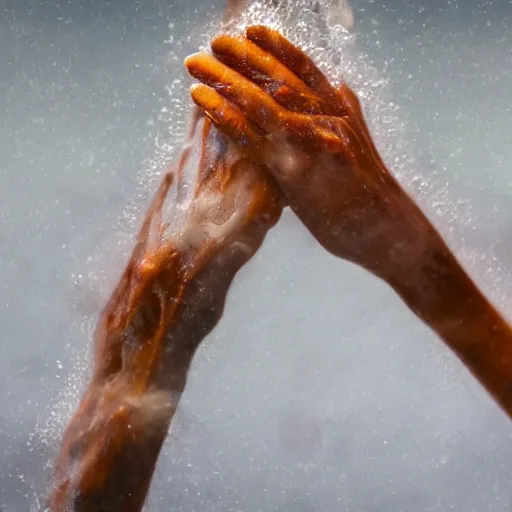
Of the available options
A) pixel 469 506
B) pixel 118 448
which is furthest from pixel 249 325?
pixel 118 448

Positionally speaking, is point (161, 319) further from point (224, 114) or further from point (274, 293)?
point (274, 293)

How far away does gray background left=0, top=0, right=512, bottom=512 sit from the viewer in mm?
1041

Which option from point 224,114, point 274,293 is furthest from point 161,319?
point 274,293

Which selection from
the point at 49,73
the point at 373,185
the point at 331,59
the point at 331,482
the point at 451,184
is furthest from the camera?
the point at 331,482

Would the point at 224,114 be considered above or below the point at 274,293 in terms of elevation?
below

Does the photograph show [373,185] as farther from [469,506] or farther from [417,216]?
[469,506]

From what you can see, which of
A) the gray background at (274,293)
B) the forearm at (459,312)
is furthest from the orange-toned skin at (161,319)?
the gray background at (274,293)

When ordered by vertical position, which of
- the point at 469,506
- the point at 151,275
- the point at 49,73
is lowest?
the point at 469,506

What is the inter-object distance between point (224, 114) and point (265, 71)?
0.05m

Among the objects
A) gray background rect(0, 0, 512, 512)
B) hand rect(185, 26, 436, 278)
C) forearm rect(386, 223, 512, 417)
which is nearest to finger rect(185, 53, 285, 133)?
hand rect(185, 26, 436, 278)

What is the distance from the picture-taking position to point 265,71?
618 millimetres

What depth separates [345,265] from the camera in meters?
1.25

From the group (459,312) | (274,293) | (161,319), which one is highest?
(274,293)

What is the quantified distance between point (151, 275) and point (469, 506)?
762 mm
